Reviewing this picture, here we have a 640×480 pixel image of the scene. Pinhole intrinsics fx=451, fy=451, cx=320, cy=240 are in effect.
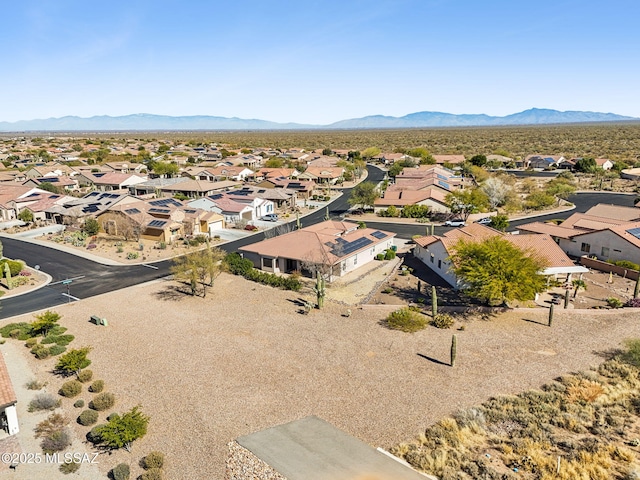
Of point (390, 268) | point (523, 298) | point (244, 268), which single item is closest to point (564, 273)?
point (523, 298)

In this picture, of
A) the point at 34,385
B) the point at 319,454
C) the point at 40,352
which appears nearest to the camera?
the point at 319,454

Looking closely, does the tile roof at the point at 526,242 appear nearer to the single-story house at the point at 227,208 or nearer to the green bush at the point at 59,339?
the green bush at the point at 59,339

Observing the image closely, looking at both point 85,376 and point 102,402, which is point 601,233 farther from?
point 85,376

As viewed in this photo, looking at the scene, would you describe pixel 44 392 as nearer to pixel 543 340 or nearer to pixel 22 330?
pixel 22 330

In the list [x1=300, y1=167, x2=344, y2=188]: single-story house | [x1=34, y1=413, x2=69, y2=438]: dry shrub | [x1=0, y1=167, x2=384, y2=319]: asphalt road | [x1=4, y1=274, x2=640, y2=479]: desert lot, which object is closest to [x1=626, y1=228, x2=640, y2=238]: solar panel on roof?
[x1=4, y1=274, x2=640, y2=479]: desert lot

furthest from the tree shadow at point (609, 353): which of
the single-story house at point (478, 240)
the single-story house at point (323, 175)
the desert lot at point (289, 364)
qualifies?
the single-story house at point (323, 175)

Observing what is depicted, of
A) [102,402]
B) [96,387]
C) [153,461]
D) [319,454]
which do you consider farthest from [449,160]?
[153,461]

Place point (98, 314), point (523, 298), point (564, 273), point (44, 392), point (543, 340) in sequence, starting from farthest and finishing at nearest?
point (564, 273) → point (98, 314) → point (523, 298) → point (543, 340) → point (44, 392)
